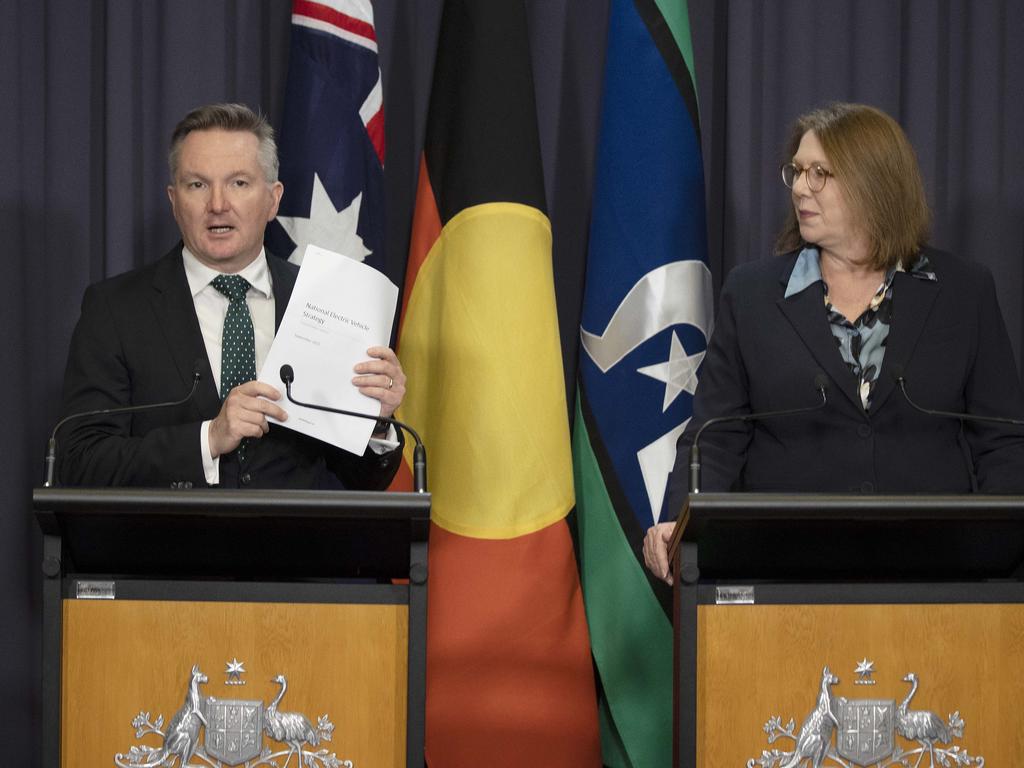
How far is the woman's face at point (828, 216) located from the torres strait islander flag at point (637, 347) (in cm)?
68

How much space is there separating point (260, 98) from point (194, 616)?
82.4 inches

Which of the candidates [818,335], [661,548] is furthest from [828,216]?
[661,548]

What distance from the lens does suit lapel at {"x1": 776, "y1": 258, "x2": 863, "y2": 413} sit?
8.64ft

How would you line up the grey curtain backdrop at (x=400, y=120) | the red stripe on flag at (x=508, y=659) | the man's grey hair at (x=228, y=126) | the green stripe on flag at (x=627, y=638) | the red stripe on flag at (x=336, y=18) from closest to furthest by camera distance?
the man's grey hair at (x=228, y=126)
the red stripe on flag at (x=508, y=659)
the green stripe on flag at (x=627, y=638)
the red stripe on flag at (x=336, y=18)
the grey curtain backdrop at (x=400, y=120)

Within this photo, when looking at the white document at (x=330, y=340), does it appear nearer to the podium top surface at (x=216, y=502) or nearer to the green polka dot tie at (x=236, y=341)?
the podium top surface at (x=216, y=502)

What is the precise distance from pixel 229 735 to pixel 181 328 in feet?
3.28

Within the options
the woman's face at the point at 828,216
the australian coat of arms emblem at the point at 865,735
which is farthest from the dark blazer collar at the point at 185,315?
the australian coat of arms emblem at the point at 865,735

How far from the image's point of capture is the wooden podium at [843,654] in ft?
6.64

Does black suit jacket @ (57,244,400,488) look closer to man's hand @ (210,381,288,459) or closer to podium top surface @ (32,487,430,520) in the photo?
man's hand @ (210,381,288,459)

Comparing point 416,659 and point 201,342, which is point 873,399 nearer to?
point 416,659

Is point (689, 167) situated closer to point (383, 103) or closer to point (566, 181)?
point (566, 181)

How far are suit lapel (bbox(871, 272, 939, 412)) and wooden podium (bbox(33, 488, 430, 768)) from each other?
102 cm

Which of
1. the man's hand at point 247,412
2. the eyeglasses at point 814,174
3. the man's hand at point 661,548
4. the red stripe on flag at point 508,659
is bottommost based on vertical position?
the red stripe on flag at point 508,659

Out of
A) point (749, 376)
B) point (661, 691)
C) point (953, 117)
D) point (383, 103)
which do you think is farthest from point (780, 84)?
point (661, 691)
